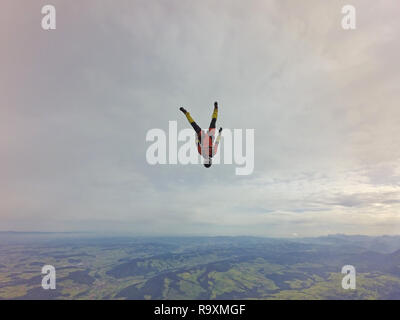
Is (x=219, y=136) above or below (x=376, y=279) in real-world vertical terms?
above
